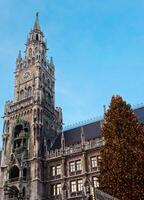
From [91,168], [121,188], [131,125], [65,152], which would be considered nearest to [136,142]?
[131,125]

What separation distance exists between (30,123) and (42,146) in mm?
4898

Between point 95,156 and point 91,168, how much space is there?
6.82 ft

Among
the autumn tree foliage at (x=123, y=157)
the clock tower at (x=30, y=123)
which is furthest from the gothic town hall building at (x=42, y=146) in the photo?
the autumn tree foliage at (x=123, y=157)

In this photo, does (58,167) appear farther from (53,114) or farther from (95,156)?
(53,114)

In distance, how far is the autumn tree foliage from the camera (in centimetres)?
2650

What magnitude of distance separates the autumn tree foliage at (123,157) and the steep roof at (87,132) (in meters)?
20.6

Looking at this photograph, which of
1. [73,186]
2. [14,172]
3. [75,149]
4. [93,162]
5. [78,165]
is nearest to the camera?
[73,186]

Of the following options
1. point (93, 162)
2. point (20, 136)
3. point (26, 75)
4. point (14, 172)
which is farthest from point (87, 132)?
point (26, 75)

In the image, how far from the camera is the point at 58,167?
50688mm

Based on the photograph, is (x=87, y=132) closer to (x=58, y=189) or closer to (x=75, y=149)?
(x=75, y=149)

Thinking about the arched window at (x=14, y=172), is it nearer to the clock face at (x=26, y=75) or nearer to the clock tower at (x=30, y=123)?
the clock tower at (x=30, y=123)

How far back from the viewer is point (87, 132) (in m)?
55.3

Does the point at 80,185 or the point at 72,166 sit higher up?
the point at 72,166

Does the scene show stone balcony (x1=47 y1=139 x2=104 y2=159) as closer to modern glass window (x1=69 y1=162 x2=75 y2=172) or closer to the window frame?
the window frame
